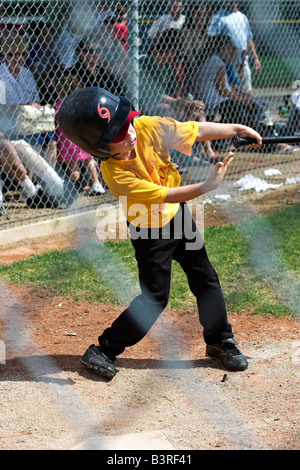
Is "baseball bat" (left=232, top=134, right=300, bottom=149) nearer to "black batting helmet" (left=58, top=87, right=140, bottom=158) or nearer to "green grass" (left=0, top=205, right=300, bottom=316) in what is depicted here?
"black batting helmet" (left=58, top=87, right=140, bottom=158)

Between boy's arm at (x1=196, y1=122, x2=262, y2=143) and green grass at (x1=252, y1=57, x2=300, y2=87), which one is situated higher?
boy's arm at (x1=196, y1=122, x2=262, y2=143)

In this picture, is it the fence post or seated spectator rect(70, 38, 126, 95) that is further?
seated spectator rect(70, 38, 126, 95)

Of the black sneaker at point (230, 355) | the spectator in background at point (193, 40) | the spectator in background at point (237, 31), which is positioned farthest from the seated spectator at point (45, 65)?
the black sneaker at point (230, 355)

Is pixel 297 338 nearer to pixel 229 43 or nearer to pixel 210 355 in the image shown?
pixel 210 355

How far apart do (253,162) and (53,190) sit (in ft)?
9.94

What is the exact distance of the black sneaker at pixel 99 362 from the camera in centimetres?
314

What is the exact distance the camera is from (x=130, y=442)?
2480 millimetres

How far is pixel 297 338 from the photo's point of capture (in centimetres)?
351

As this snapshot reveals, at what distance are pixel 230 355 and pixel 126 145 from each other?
48.8 inches

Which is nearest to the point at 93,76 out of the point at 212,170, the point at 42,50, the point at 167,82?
the point at 42,50

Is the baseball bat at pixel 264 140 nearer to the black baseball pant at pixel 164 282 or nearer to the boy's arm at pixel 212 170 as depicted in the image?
the boy's arm at pixel 212 170

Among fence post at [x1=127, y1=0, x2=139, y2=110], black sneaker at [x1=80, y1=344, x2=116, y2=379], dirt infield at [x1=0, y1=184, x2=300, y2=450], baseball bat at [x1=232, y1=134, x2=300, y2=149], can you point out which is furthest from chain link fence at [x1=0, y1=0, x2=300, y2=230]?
baseball bat at [x1=232, y1=134, x2=300, y2=149]

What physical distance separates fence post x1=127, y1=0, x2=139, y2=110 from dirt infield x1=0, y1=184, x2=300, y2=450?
8.33 ft

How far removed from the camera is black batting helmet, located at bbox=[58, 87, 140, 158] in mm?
2775
